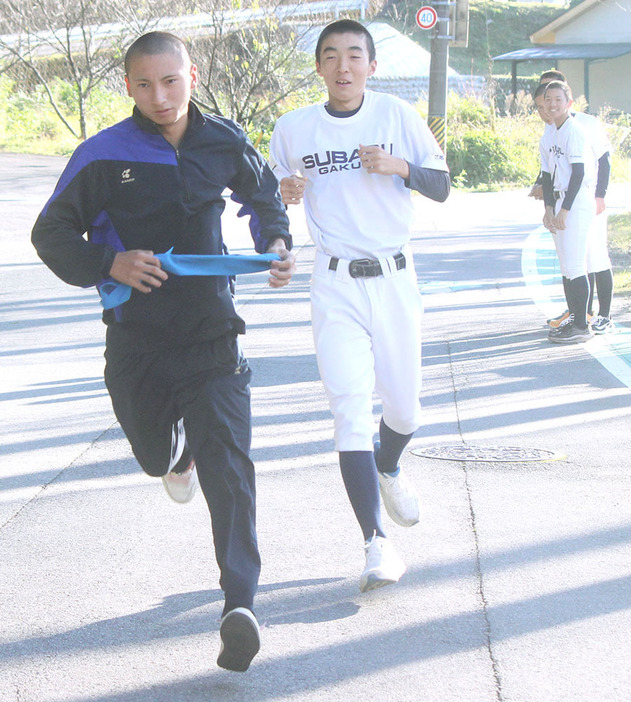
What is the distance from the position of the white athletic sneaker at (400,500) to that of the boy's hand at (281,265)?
118 centimetres

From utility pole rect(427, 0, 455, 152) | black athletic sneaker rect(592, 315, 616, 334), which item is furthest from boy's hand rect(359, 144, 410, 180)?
utility pole rect(427, 0, 455, 152)

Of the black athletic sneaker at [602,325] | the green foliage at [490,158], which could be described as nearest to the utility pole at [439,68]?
the green foliage at [490,158]

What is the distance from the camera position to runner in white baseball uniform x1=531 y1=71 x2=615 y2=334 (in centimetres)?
897

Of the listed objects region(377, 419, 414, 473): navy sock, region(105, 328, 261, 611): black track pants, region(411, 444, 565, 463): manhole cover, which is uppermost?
region(105, 328, 261, 611): black track pants

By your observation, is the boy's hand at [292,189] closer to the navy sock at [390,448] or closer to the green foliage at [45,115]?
the navy sock at [390,448]

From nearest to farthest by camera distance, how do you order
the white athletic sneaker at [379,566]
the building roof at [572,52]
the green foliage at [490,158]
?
the white athletic sneaker at [379,566] < the green foliage at [490,158] < the building roof at [572,52]

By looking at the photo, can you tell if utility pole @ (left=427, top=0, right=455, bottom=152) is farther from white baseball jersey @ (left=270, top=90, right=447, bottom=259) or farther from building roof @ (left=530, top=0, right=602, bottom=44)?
building roof @ (left=530, top=0, right=602, bottom=44)

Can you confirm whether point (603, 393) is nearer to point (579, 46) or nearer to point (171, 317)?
point (171, 317)

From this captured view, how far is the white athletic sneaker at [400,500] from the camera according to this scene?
468 centimetres

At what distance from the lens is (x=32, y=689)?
3445 mm

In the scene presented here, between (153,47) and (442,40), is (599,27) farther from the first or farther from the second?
(153,47)

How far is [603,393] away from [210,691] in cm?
464

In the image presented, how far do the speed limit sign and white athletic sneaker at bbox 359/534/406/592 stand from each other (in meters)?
16.8

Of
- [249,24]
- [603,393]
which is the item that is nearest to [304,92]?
[249,24]
